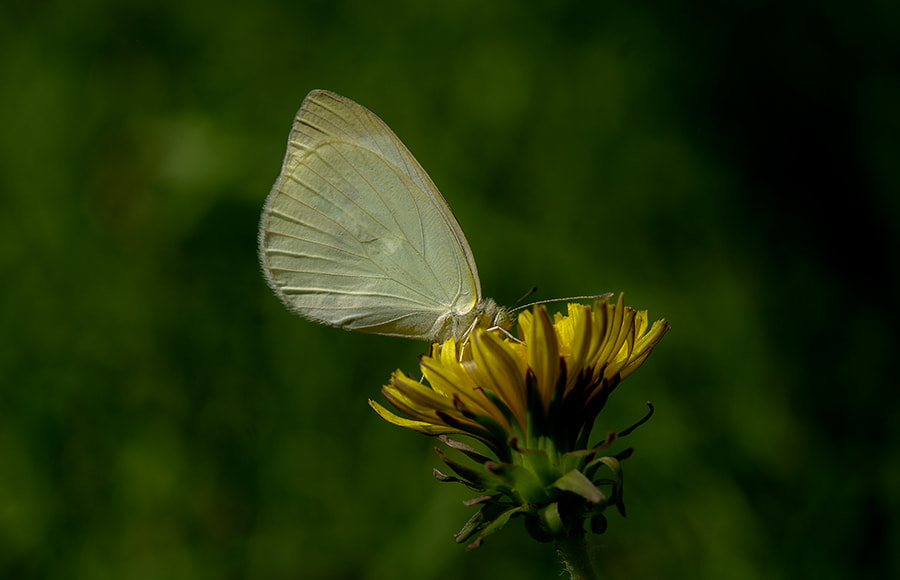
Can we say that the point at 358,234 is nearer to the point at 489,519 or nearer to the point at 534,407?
the point at 534,407

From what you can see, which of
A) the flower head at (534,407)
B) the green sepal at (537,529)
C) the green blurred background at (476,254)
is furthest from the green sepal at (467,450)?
the green blurred background at (476,254)

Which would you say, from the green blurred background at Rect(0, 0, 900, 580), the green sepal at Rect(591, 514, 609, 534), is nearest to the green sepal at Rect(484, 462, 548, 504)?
the green sepal at Rect(591, 514, 609, 534)

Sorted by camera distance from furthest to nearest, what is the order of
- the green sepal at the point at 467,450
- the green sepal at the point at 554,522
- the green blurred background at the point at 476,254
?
the green blurred background at the point at 476,254
the green sepal at the point at 467,450
the green sepal at the point at 554,522

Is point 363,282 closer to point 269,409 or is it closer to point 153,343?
point 269,409

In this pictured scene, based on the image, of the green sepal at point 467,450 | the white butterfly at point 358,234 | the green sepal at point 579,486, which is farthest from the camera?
the white butterfly at point 358,234

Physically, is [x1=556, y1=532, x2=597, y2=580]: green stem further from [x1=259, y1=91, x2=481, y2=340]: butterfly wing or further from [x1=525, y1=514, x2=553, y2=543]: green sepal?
[x1=259, y1=91, x2=481, y2=340]: butterfly wing

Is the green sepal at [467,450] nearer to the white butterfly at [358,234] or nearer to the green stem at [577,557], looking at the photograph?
the green stem at [577,557]
